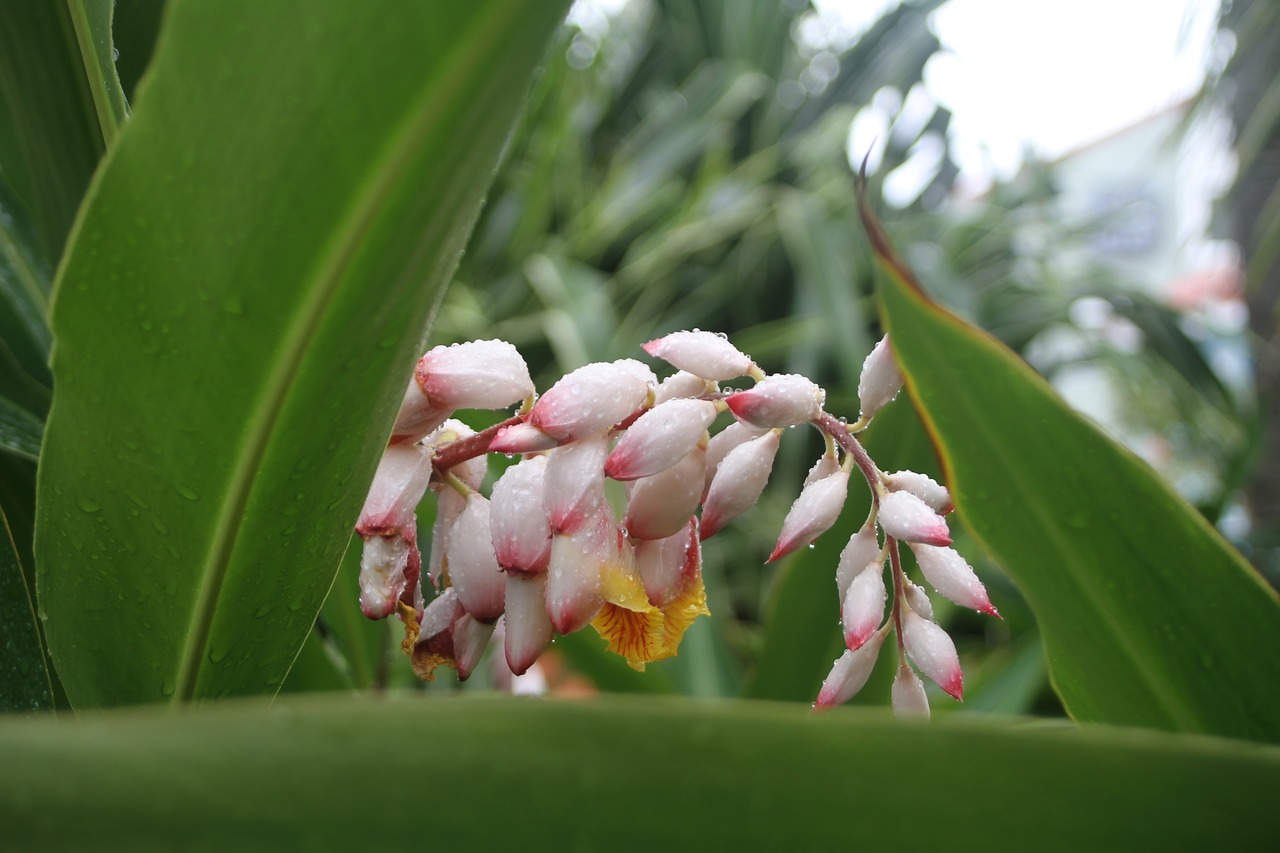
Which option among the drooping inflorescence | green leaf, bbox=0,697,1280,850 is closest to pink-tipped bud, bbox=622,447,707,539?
the drooping inflorescence

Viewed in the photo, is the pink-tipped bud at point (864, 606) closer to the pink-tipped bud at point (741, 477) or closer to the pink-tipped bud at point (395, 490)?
the pink-tipped bud at point (741, 477)

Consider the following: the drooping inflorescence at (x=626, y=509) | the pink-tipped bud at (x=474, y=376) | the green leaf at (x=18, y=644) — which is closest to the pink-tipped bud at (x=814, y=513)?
the drooping inflorescence at (x=626, y=509)

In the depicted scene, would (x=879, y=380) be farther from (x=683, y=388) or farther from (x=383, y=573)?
(x=383, y=573)

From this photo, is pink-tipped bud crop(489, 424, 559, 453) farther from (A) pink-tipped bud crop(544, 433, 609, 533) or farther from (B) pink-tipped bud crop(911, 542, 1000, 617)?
(B) pink-tipped bud crop(911, 542, 1000, 617)

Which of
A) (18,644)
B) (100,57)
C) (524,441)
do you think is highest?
(100,57)

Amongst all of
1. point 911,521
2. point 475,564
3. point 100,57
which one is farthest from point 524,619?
point 100,57

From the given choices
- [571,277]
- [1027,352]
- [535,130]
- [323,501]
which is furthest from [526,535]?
[1027,352]
